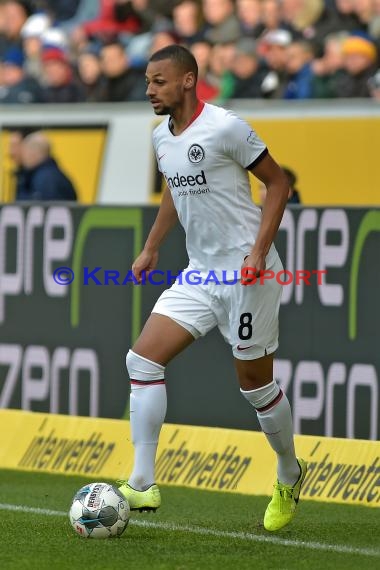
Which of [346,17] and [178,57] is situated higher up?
[346,17]

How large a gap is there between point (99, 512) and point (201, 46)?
997 cm

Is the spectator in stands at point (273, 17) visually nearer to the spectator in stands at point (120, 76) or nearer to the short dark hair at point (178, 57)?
the spectator in stands at point (120, 76)

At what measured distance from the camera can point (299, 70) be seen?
46.4 feet

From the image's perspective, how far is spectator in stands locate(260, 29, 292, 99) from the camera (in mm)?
14258

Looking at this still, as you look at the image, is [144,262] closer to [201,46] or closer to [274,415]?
[274,415]

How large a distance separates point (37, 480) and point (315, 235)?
2.47 meters

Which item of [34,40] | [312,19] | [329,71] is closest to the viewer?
[329,71]

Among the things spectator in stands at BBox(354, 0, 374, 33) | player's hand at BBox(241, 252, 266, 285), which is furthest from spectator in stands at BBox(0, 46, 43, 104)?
player's hand at BBox(241, 252, 266, 285)

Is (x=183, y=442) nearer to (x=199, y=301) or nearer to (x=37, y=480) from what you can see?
(x=37, y=480)

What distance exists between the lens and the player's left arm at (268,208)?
6.46 m

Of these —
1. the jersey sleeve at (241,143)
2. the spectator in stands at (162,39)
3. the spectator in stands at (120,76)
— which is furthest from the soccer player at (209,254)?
the spectator in stands at (162,39)

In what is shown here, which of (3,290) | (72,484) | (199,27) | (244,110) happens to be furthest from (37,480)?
(199,27)

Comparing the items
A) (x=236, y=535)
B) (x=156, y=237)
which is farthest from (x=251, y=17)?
(x=236, y=535)

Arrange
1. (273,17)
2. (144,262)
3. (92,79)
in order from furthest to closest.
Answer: (92,79)
(273,17)
(144,262)
